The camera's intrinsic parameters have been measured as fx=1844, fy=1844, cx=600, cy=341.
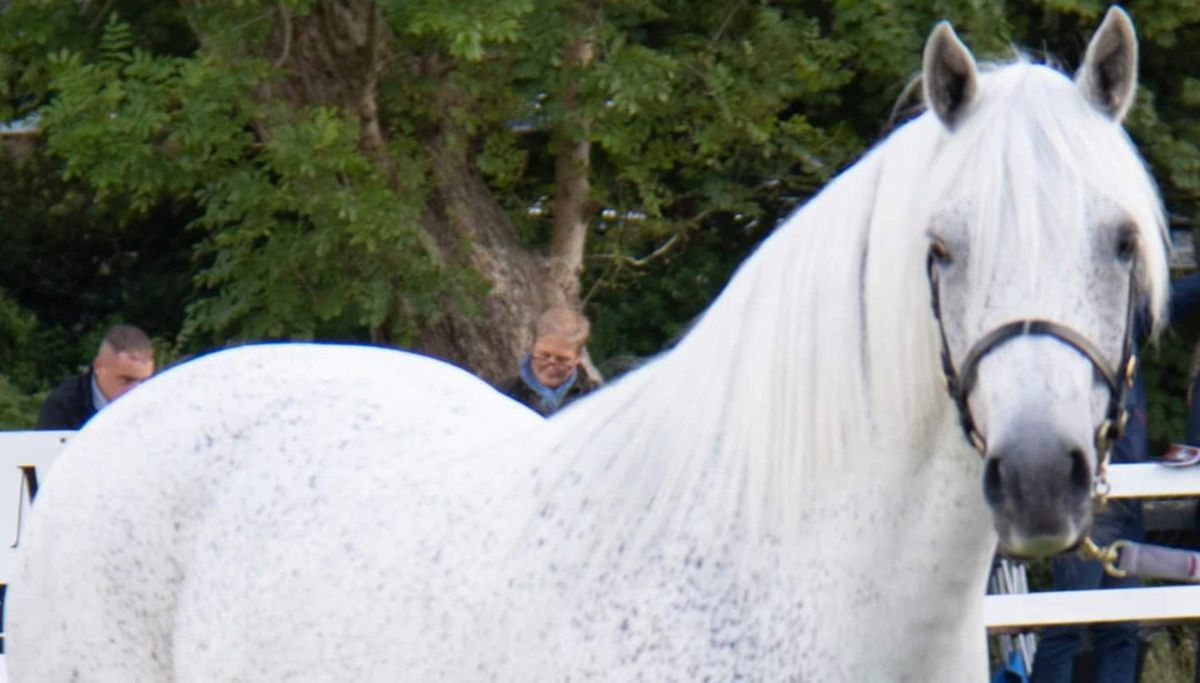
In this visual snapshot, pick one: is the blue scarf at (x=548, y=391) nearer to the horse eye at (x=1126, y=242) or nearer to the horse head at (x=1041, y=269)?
the horse head at (x=1041, y=269)

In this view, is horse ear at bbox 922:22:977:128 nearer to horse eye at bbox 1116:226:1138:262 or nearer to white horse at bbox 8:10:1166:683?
white horse at bbox 8:10:1166:683

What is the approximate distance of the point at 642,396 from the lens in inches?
118

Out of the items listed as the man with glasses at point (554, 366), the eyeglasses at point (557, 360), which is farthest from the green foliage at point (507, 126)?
the eyeglasses at point (557, 360)

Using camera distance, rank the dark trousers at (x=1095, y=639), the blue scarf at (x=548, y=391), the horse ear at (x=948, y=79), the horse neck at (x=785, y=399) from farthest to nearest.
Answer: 1. the dark trousers at (x=1095, y=639)
2. the blue scarf at (x=548, y=391)
3. the horse neck at (x=785, y=399)
4. the horse ear at (x=948, y=79)

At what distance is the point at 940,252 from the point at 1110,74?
38cm

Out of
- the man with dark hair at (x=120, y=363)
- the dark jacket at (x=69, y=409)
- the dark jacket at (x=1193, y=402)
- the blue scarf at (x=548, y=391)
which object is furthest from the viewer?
the dark jacket at (x=69, y=409)

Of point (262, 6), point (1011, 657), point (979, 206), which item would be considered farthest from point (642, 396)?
point (262, 6)

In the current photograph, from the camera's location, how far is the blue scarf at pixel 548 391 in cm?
634

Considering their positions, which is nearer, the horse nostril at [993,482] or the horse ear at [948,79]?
the horse nostril at [993,482]

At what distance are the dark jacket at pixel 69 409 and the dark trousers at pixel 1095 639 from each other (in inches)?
152

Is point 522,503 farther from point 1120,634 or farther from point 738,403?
point 1120,634

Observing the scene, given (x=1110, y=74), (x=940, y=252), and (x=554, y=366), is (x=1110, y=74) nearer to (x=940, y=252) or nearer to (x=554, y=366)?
(x=940, y=252)

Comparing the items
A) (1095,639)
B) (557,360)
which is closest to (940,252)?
(557,360)

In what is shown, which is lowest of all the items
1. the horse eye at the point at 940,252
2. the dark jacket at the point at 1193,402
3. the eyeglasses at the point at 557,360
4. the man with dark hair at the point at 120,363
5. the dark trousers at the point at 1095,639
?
the dark trousers at the point at 1095,639
